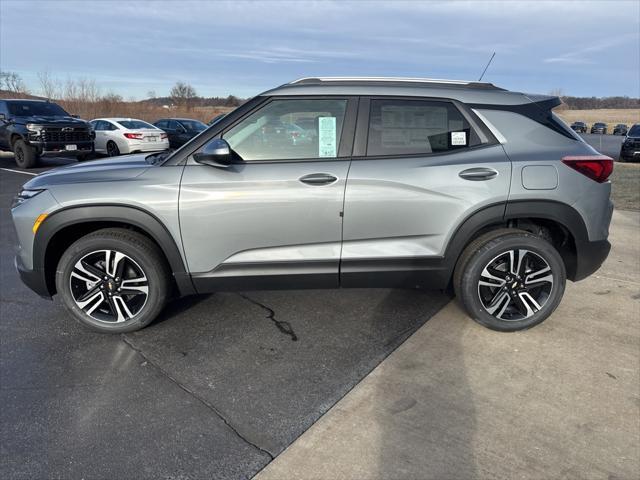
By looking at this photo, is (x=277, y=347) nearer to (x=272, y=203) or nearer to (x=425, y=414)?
(x=272, y=203)

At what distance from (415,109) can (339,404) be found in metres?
2.08

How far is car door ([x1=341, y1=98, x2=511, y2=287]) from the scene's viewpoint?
10.5 feet

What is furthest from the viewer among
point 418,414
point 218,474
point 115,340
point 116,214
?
point 115,340

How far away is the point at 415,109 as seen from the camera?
334cm

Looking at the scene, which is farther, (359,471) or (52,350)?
(52,350)

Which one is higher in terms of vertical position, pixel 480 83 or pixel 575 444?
pixel 480 83

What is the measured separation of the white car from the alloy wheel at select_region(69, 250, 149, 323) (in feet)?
42.0

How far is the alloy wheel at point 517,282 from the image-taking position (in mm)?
3418

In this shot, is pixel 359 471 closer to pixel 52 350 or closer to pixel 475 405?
pixel 475 405

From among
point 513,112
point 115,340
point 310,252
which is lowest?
point 115,340

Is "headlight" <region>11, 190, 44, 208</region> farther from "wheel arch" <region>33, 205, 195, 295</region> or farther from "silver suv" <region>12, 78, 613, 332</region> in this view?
"wheel arch" <region>33, 205, 195, 295</region>

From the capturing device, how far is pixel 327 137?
328cm

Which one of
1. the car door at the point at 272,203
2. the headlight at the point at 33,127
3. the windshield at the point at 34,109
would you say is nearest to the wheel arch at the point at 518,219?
the car door at the point at 272,203

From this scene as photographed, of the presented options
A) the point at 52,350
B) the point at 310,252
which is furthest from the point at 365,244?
the point at 52,350
